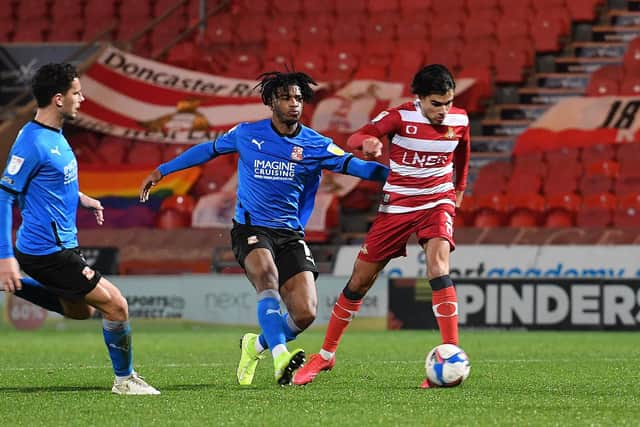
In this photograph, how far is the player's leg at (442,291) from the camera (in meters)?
7.59

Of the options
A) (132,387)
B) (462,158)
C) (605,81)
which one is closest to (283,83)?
(462,158)

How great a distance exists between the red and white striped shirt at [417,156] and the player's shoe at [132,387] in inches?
75.8

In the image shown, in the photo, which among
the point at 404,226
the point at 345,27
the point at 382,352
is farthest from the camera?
the point at 345,27

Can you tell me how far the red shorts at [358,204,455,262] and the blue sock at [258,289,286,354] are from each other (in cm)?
75

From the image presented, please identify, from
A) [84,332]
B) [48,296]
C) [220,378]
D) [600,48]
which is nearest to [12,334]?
[84,332]

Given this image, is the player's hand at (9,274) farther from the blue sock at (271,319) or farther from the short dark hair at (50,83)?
the blue sock at (271,319)

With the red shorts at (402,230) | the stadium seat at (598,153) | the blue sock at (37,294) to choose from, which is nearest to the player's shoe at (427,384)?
the red shorts at (402,230)

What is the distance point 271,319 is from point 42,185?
162 cm

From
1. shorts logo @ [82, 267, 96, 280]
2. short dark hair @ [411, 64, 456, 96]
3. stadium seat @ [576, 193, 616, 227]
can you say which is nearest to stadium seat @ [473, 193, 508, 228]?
stadium seat @ [576, 193, 616, 227]

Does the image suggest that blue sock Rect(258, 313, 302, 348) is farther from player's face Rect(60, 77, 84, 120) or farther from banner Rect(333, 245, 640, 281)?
banner Rect(333, 245, 640, 281)

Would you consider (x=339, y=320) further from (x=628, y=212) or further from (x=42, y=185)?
(x=628, y=212)

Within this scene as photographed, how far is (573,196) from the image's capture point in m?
17.7

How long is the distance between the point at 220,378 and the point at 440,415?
8.73 ft

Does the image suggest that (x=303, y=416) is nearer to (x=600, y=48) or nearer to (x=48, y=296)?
(x=48, y=296)
